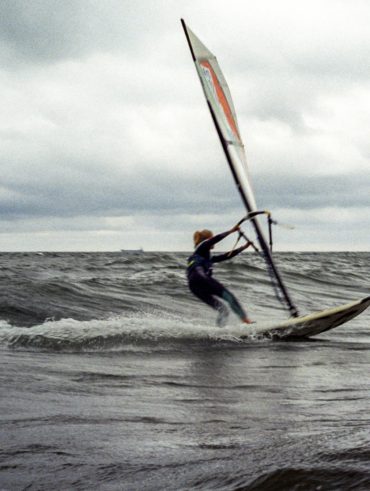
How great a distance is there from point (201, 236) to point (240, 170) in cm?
134

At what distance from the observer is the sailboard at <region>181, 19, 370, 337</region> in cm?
1065

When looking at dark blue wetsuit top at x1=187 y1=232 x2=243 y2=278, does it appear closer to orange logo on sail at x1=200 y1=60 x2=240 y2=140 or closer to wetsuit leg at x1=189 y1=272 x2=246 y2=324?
wetsuit leg at x1=189 y1=272 x2=246 y2=324

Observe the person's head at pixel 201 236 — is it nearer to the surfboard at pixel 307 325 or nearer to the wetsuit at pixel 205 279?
the wetsuit at pixel 205 279

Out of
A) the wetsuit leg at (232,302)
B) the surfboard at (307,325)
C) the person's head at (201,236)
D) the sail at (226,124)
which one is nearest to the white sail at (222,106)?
the sail at (226,124)

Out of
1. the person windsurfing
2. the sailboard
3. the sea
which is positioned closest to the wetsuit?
the person windsurfing

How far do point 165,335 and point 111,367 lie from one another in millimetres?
3365

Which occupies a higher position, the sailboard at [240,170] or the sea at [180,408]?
the sailboard at [240,170]

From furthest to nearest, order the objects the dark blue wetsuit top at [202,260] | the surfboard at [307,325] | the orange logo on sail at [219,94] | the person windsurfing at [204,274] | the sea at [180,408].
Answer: the orange logo on sail at [219,94] → the surfboard at [307,325] → the person windsurfing at [204,274] → the dark blue wetsuit top at [202,260] → the sea at [180,408]

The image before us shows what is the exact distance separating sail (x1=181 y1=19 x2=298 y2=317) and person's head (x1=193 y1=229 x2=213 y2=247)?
0.78m

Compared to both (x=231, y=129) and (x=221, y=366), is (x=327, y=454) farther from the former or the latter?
→ (x=231, y=129)

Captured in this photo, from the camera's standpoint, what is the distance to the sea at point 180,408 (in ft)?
11.1

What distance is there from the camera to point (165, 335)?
1112 centimetres

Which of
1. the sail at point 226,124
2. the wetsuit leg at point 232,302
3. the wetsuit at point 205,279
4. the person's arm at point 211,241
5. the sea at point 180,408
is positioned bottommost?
the sea at point 180,408

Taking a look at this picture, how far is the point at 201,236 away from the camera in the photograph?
10.8 m
